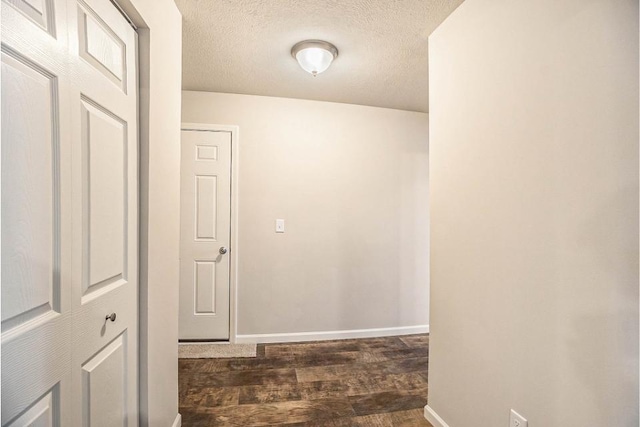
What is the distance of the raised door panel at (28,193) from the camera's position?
2.10 feet

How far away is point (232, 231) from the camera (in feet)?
9.46

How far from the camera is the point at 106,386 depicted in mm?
1059

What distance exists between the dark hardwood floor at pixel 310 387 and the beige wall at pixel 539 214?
0.42m

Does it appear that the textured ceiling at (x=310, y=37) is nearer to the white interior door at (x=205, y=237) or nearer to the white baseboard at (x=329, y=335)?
the white interior door at (x=205, y=237)

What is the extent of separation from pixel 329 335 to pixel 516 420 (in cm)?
196

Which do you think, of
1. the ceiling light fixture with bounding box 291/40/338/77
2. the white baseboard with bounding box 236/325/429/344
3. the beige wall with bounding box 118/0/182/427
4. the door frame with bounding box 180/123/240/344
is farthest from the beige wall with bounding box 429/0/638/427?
the door frame with bounding box 180/123/240/344

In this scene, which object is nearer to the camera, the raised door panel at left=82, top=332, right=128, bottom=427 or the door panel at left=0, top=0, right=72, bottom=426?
the door panel at left=0, top=0, right=72, bottom=426

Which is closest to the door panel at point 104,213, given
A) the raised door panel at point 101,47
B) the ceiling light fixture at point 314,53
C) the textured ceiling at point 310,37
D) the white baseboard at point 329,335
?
the raised door panel at point 101,47

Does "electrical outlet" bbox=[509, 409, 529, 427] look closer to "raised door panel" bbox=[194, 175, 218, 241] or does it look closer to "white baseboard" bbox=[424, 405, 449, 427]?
"white baseboard" bbox=[424, 405, 449, 427]

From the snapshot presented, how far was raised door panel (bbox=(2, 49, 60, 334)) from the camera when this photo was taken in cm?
64

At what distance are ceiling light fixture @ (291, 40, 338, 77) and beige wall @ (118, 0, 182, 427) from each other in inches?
29.2

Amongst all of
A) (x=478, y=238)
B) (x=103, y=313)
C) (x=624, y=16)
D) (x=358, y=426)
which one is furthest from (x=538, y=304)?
(x=103, y=313)

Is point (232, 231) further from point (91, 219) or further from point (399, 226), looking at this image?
point (91, 219)

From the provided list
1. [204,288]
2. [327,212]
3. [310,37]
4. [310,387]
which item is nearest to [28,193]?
[310,37]
